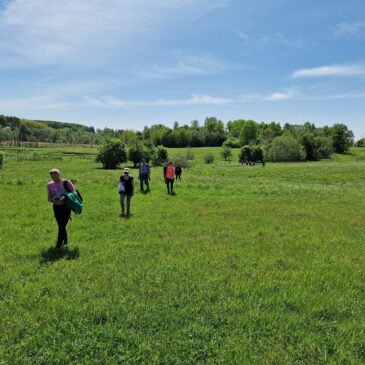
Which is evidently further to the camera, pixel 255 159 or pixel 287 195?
pixel 255 159

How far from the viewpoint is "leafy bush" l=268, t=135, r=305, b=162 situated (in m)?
100

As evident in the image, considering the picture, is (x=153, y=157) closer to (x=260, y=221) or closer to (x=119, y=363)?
(x=260, y=221)

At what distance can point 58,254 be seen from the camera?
30.6 feet

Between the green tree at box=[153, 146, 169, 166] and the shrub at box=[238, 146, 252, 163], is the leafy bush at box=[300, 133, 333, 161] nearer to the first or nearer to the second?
the shrub at box=[238, 146, 252, 163]

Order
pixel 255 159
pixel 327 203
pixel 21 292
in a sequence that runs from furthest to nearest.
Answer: pixel 255 159 → pixel 327 203 → pixel 21 292

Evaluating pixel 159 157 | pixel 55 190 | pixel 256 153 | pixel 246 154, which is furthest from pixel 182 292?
pixel 256 153

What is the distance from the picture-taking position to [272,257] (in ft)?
30.8

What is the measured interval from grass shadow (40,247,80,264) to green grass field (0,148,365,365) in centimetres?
3

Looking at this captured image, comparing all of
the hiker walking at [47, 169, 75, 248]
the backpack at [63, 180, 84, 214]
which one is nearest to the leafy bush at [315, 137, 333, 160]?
the backpack at [63, 180, 84, 214]

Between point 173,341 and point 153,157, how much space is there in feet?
234

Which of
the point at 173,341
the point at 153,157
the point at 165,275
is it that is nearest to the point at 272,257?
the point at 165,275

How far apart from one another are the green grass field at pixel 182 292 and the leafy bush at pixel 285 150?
90.3 m

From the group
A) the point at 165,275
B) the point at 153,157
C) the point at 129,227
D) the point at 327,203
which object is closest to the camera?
the point at 165,275

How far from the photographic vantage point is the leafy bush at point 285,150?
330 feet
